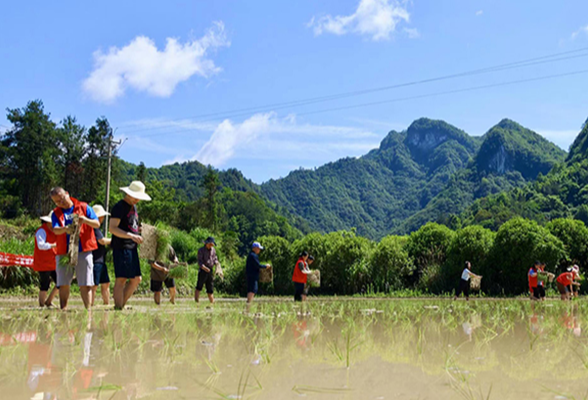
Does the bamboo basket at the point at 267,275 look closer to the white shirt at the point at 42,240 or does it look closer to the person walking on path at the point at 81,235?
the white shirt at the point at 42,240

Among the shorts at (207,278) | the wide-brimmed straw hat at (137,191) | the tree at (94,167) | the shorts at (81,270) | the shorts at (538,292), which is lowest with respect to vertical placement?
the shorts at (538,292)

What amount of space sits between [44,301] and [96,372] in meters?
7.31

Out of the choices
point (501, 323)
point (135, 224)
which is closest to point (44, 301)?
point (135, 224)

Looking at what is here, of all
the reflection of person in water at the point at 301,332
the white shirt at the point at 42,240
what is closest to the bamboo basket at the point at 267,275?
the white shirt at the point at 42,240

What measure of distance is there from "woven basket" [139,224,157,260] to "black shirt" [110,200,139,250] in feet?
10.9

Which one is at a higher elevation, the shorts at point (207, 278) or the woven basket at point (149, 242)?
the woven basket at point (149, 242)

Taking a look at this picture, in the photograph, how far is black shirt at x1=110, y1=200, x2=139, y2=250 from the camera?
8383 millimetres

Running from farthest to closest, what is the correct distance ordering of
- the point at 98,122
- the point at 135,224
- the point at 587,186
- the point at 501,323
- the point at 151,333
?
the point at 587,186
the point at 98,122
the point at 135,224
the point at 501,323
the point at 151,333

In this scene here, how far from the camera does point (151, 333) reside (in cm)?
597

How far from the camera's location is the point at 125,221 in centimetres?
840

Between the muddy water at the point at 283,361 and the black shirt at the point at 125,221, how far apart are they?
159 cm

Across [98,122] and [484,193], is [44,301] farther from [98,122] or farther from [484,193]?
[484,193]

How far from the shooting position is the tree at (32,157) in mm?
57472

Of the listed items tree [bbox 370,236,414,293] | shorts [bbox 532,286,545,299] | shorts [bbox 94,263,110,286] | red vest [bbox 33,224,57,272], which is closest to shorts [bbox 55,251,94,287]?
shorts [bbox 94,263,110,286]
